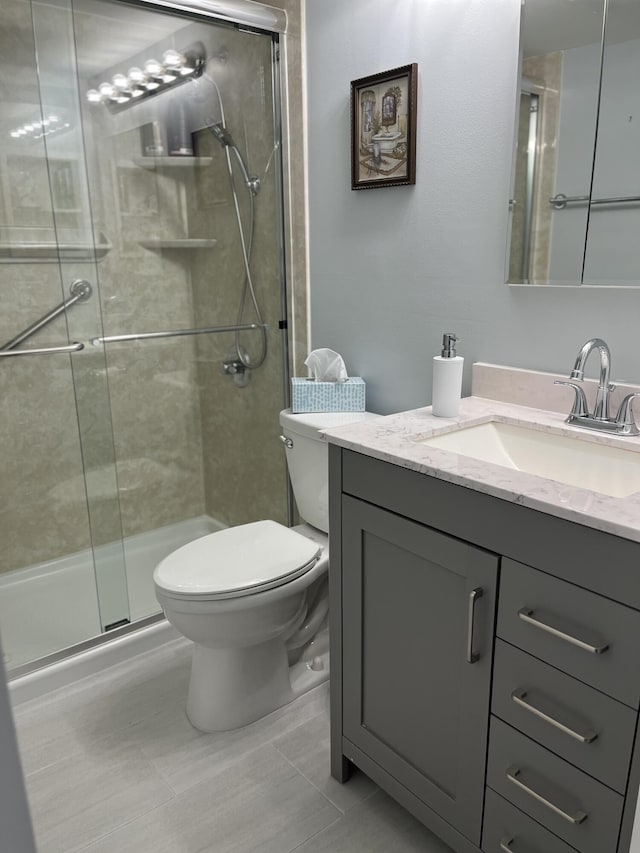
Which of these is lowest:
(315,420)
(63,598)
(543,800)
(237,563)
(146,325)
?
(63,598)

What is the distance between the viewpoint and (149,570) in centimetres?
253

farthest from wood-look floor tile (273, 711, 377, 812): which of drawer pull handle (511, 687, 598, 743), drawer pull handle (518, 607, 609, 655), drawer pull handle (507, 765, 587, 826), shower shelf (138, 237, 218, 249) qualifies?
shower shelf (138, 237, 218, 249)

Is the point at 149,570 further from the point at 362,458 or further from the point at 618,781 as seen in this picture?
the point at 618,781

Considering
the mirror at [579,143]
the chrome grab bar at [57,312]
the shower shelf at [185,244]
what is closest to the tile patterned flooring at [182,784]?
the chrome grab bar at [57,312]

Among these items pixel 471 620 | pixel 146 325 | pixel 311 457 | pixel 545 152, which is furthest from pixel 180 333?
pixel 471 620

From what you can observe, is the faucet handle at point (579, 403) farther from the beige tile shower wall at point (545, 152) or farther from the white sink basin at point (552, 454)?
the beige tile shower wall at point (545, 152)

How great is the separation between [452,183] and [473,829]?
4.94ft

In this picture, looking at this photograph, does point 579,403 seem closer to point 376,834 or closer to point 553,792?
point 553,792

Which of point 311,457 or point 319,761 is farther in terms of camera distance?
point 311,457

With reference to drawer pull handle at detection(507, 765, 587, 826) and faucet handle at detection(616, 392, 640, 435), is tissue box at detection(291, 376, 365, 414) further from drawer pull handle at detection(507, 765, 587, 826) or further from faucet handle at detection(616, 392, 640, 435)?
drawer pull handle at detection(507, 765, 587, 826)

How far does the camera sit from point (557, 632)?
106 centimetres

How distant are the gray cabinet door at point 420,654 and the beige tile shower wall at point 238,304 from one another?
113 centimetres

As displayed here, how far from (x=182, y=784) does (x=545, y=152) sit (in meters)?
1.76

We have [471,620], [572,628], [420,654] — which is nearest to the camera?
[572,628]
